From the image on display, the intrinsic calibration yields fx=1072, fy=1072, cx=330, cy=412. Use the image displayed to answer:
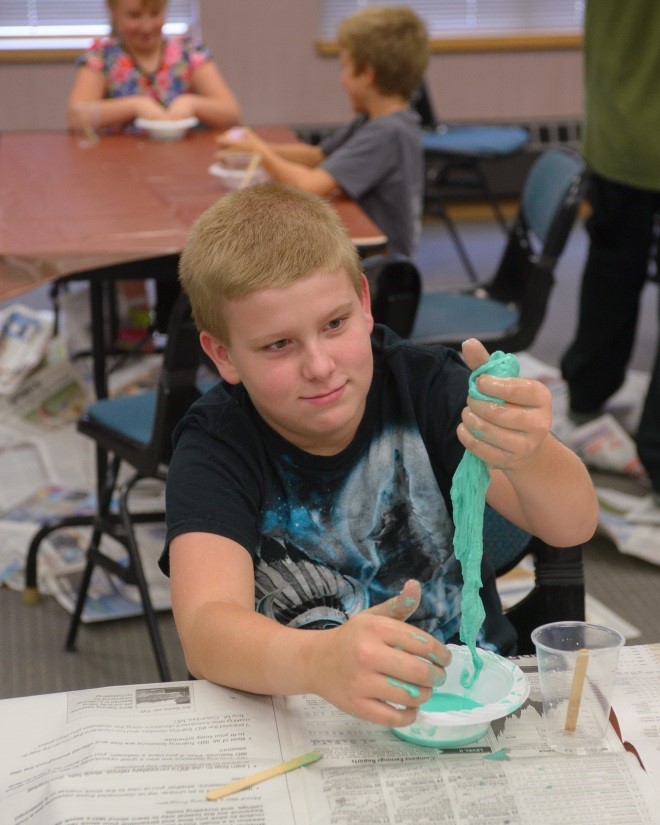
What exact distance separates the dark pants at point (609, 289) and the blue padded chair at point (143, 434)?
1.43 m

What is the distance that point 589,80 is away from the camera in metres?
3.13

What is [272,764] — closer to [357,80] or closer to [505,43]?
[357,80]

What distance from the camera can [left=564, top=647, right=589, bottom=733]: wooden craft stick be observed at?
951mm

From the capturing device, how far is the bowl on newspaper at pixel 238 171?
276 cm

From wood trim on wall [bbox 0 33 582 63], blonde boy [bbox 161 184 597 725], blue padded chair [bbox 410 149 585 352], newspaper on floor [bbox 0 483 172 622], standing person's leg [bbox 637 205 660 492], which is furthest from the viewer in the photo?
wood trim on wall [bbox 0 33 582 63]

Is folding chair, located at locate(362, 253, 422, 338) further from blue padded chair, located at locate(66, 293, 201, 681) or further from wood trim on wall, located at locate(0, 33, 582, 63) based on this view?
wood trim on wall, located at locate(0, 33, 582, 63)

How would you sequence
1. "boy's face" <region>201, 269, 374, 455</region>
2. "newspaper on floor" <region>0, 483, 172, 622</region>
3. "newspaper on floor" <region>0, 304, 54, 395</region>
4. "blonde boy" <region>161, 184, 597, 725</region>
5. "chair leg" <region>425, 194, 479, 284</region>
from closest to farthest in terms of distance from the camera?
1. "blonde boy" <region>161, 184, 597, 725</region>
2. "boy's face" <region>201, 269, 374, 455</region>
3. "newspaper on floor" <region>0, 483, 172, 622</region>
4. "newspaper on floor" <region>0, 304, 54, 395</region>
5. "chair leg" <region>425, 194, 479, 284</region>

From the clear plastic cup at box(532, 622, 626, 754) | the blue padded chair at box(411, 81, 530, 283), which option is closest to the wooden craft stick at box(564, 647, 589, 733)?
the clear plastic cup at box(532, 622, 626, 754)

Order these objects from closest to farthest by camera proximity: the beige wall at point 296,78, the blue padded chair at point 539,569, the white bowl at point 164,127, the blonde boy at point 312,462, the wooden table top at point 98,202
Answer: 1. the blonde boy at point 312,462
2. the blue padded chair at point 539,569
3. the wooden table top at point 98,202
4. the white bowl at point 164,127
5. the beige wall at point 296,78

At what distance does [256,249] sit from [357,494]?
0.32m

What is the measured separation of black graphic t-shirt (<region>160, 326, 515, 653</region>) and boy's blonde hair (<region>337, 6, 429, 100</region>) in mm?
1818

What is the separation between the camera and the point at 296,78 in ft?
18.8

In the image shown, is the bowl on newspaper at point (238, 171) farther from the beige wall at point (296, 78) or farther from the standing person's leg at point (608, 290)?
the beige wall at point (296, 78)

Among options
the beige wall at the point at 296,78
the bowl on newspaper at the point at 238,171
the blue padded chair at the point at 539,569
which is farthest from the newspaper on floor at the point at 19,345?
the blue padded chair at the point at 539,569
